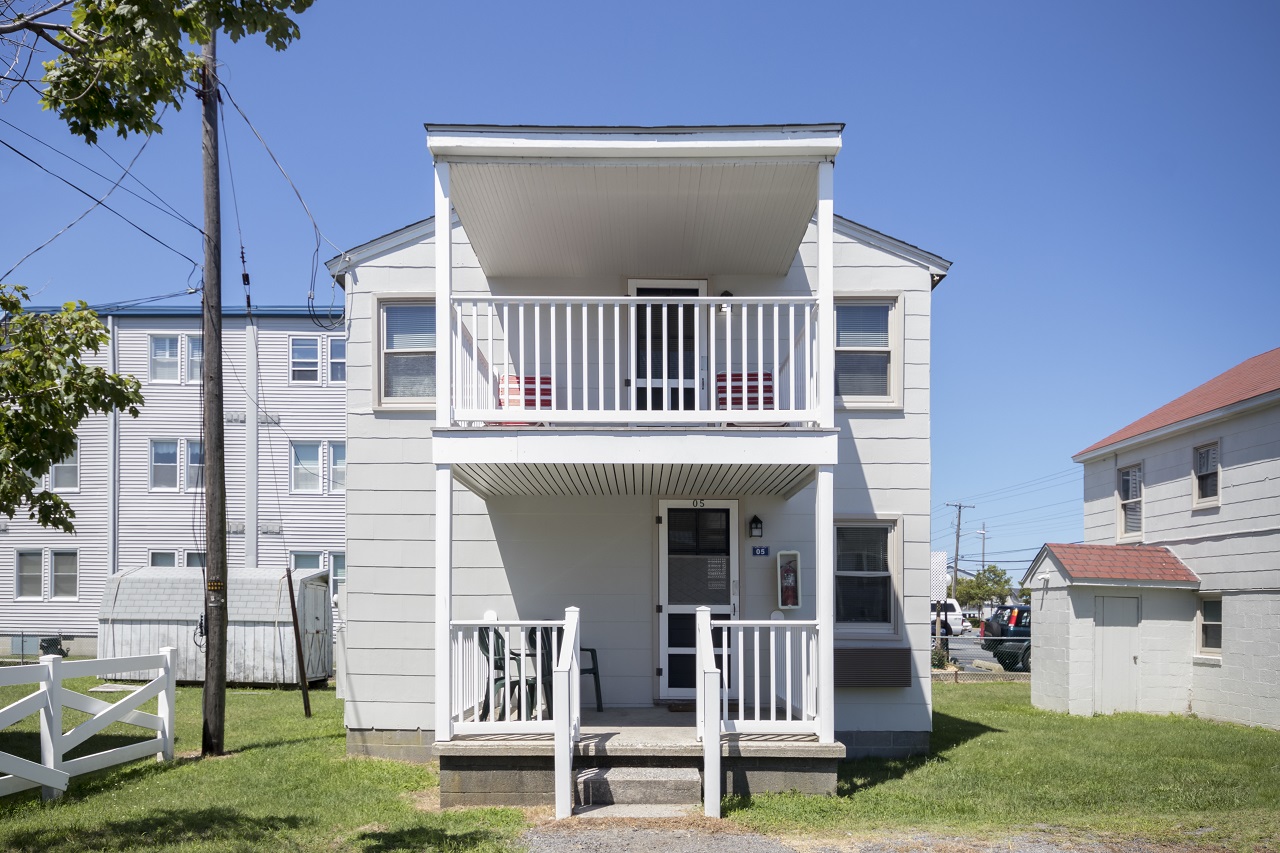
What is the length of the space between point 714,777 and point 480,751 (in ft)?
6.06

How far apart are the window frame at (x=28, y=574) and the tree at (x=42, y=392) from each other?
19436 millimetres

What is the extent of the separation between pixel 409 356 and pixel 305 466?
1583 centimetres

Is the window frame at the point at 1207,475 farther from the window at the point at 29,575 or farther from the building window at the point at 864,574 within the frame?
the window at the point at 29,575

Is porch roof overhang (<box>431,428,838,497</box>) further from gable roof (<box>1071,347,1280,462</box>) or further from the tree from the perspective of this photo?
gable roof (<box>1071,347,1280,462</box>)

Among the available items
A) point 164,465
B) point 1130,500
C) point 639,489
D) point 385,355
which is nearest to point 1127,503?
point 1130,500

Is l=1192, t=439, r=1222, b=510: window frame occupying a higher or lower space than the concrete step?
higher

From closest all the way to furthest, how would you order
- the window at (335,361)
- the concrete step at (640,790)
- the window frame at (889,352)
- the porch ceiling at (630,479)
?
1. the concrete step at (640,790)
2. the porch ceiling at (630,479)
3. the window frame at (889,352)
4. the window at (335,361)

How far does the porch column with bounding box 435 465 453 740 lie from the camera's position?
336 inches

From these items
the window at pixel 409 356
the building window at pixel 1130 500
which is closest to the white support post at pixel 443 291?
the window at pixel 409 356

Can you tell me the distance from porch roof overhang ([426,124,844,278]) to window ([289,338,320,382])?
16.1m

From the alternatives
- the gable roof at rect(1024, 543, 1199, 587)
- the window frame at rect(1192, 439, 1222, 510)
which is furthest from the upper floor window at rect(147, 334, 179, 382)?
the window frame at rect(1192, 439, 1222, 510)

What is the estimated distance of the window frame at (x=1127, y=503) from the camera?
17969 millimetres

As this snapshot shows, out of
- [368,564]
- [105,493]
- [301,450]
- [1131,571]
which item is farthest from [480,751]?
[105,493]

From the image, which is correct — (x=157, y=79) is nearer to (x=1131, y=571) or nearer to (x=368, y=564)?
(x=368, y=564)
